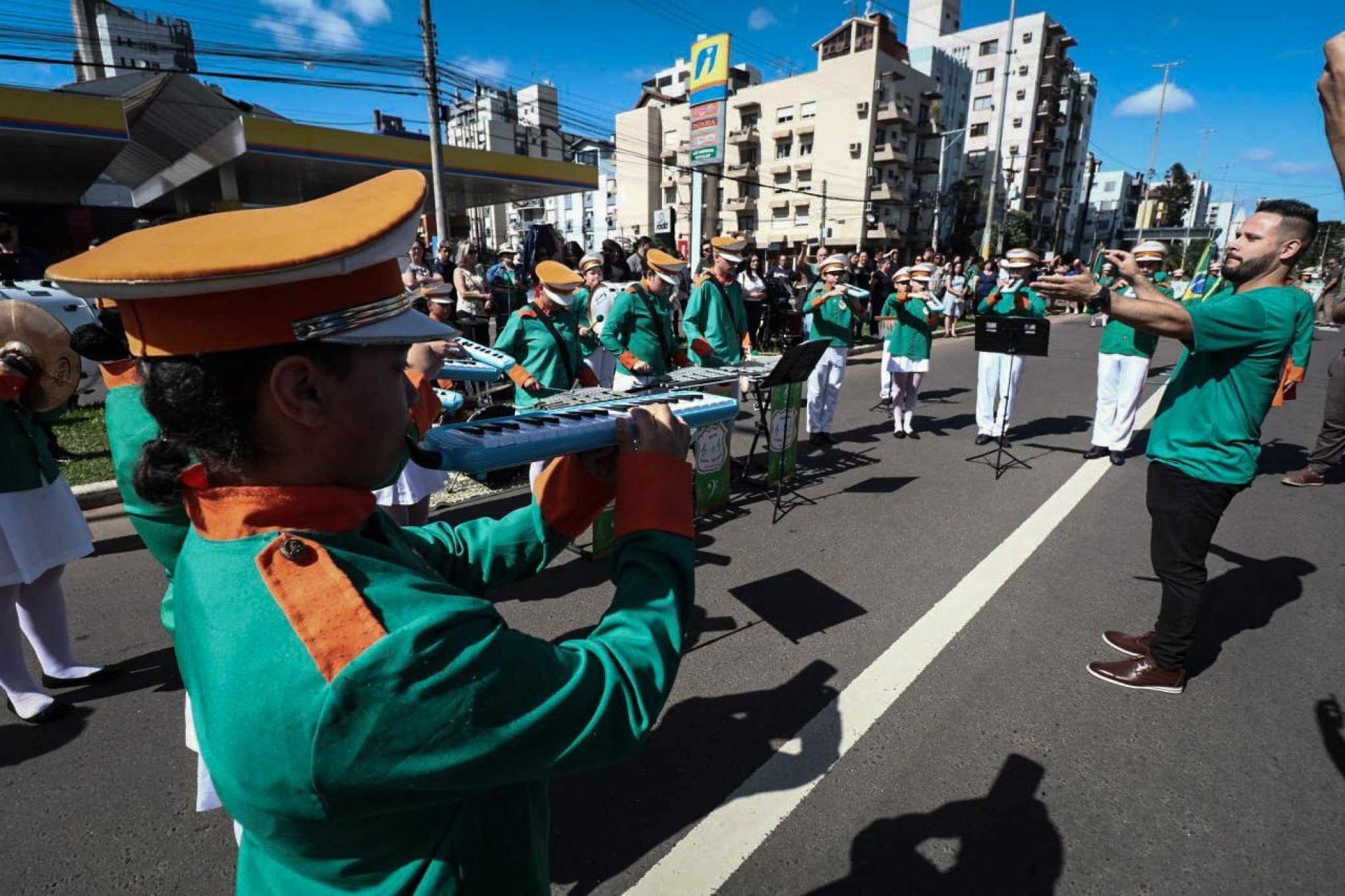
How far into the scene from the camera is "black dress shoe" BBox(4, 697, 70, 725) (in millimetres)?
3037

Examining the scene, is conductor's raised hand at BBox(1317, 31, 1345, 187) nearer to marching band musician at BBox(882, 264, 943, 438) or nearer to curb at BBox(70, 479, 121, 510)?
marching band musician at BBox(882, 264, 943, 438)

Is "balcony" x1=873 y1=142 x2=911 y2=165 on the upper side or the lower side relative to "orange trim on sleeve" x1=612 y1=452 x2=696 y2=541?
upper

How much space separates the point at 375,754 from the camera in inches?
29.7

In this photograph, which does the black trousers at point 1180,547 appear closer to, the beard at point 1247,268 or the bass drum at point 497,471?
the beard at point 1247,268

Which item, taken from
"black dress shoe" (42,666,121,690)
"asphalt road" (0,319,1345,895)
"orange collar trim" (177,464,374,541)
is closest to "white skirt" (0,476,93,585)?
"black dress shoe" (42,666,121,690)

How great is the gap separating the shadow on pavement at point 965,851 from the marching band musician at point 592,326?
3.76m

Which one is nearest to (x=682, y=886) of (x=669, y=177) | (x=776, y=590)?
(x=776, y=590)

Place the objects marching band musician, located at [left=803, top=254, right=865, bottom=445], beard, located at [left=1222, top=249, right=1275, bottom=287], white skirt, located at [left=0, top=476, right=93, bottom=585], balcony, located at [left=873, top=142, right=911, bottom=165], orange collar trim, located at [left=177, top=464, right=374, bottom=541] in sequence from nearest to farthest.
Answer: orange collar trim, located at [left=177, top=464, right=374, bottom=541] → white skirt, located at [left=0, top=476, right=93, bottom=585] → beard, located at [left=1222, top=249, right=1275, bottom=287] → marching band musician, located at [left=803, top=254, right=865, bottom=445] → balcony, located at [left=873, top=142, right=911, bottom=165]

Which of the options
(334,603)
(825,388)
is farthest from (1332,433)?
(334,603)

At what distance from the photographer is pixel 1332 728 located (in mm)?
3025

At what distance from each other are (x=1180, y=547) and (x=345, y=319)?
372 cm

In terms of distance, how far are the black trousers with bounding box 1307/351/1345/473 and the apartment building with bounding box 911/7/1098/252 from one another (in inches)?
2126

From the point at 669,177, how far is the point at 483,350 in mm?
60340

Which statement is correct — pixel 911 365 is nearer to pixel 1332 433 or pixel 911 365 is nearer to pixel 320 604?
pixel 1332 433
